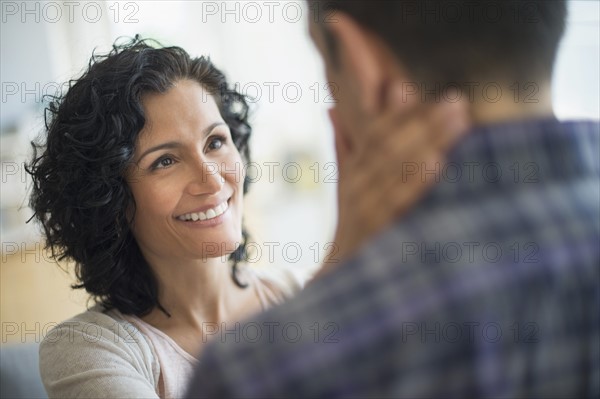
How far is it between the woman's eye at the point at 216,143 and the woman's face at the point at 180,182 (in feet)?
0.08

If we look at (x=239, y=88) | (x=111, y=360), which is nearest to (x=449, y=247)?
(x=111, y=360)

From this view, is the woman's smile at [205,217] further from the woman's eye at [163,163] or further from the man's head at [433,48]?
the man's head at [433,48]

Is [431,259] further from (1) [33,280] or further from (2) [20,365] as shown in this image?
(1) [33,280]

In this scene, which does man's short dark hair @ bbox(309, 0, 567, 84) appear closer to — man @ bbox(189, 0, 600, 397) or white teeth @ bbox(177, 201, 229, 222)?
man @ bbox(189, 0, 600, 397)

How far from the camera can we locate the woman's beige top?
1405 mm

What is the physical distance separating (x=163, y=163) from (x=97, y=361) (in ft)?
1.45

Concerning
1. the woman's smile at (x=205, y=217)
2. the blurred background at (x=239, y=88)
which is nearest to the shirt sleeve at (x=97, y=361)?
the woman's smile at (x=205, y=217)

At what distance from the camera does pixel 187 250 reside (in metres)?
1.60

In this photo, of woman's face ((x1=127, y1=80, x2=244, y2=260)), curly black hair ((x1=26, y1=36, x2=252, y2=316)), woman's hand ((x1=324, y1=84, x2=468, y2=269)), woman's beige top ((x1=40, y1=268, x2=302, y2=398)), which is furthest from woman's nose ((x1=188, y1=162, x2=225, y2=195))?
woman's hand ((x1=324, y1=84, x2=468, y2=269))

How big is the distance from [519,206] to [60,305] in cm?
220

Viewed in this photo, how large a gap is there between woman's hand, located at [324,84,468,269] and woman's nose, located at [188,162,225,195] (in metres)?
0.91

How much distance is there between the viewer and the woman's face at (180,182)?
1578 millimetres

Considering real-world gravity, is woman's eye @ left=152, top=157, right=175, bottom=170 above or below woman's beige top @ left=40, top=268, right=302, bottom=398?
above

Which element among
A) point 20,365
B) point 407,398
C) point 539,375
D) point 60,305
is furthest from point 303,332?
point 60,305
